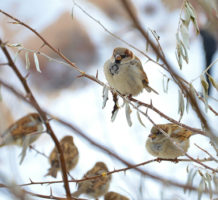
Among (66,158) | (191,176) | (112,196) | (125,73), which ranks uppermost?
(125,73)

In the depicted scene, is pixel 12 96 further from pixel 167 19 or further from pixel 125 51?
pixel 167 19

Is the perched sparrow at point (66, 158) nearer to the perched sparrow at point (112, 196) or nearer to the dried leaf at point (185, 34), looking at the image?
the perched sparrow at point (112, 196)

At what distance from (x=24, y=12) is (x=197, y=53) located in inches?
84.5

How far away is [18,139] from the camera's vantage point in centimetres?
266

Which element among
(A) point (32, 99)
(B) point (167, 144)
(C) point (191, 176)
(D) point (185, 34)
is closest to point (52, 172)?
(B) point (167, 144)

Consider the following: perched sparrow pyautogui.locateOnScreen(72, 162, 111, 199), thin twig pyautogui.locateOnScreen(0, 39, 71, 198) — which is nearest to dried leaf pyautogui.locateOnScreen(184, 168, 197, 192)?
thin twig pyautogui.locateOnScreen(0, 39, 71, 198)

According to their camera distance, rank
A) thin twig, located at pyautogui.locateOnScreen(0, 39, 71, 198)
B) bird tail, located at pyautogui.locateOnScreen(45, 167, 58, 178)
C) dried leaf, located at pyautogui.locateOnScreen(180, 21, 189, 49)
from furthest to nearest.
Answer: bird tail, located at pyautogui.locateOnScreen(45, 167, 58, 178) < dried leaf, located at pyautogui.locateOnScreen(180, 21, 189, 49) < thin twig, located at pyautogui.locateOnScreen(0, 39, 71, 198)

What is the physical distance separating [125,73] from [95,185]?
0.85 m

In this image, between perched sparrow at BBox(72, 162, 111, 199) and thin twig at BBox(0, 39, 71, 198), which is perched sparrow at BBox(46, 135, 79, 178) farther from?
thin twig at BBox(0, 39, 71, 198)

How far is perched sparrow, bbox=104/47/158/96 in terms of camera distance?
2121 mm

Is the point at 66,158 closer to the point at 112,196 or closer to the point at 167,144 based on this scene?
the point at 112,196

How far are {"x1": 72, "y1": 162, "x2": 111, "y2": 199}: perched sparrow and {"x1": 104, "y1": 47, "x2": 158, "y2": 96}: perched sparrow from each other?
0.64 metres

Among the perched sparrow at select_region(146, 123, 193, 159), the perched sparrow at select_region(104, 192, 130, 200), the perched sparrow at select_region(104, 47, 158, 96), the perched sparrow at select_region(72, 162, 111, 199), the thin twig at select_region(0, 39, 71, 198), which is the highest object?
the perched sparrow at select_region(104, 47, 158, 96)

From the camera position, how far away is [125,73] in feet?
7.02
